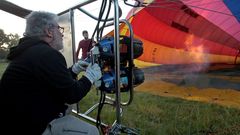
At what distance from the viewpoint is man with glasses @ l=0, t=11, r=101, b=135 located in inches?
62.6

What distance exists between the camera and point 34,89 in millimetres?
1597

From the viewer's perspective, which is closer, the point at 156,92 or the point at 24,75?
the point at 24,75

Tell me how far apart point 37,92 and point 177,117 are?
1834 mm

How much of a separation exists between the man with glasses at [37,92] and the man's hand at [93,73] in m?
0.12

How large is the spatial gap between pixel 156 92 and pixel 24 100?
2.91 m

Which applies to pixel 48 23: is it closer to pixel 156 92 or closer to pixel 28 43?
pixel 28 43

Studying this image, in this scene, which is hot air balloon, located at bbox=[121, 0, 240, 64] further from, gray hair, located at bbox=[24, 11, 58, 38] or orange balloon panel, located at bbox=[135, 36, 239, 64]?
gray hair, located at bbox=[24, 11, 58, 38]

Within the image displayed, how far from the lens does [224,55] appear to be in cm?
433

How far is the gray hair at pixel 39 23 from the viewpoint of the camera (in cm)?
172

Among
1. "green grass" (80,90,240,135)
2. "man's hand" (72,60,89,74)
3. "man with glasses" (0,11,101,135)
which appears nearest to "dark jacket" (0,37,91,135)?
"man with glasses" (0,11,101,135)

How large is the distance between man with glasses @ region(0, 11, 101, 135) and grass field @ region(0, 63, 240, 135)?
131 centimetres

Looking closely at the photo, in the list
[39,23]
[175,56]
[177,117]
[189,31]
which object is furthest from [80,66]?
[175,56]

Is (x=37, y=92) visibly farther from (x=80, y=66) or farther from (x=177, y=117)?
(x=177, y=117)

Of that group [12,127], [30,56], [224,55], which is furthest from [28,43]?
[224,55]
